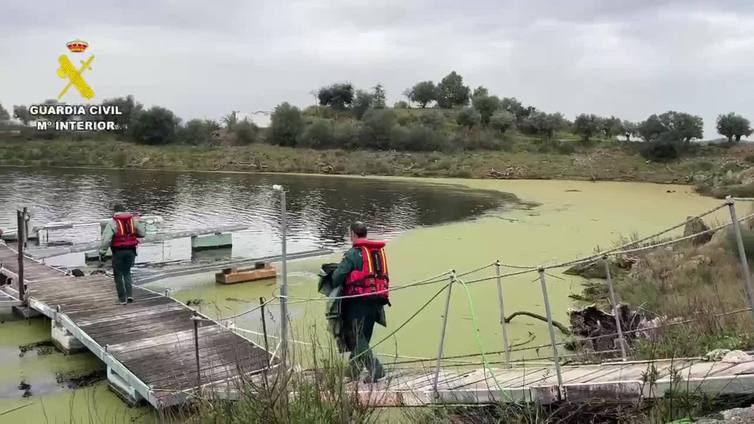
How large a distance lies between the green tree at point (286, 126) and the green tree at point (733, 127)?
3505 cm

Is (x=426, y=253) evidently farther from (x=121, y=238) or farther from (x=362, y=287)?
(x=362, y=287)

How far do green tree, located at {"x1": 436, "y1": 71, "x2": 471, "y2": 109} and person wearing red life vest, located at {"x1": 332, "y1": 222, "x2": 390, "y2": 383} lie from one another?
244 feet

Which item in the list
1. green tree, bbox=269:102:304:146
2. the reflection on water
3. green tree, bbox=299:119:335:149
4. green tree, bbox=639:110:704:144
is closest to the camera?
the reflection on water

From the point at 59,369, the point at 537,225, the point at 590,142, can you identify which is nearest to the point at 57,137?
the point at 590,142

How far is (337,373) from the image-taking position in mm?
3916

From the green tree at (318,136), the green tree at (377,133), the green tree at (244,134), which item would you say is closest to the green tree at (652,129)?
Result: the green tree at (377,133)

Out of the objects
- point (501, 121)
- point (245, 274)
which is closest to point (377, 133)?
point (501, 121)

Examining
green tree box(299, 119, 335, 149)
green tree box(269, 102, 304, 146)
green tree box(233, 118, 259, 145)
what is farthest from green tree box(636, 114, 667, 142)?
green tree box(233, 118, 259, 145)

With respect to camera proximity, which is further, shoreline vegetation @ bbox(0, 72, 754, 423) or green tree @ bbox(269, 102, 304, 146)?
green tree @ bbox(269, 102, 304, 146)

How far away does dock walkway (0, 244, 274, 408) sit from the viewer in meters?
6.37

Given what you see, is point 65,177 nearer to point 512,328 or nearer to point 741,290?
point 512,328

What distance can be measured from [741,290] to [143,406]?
22.6ft

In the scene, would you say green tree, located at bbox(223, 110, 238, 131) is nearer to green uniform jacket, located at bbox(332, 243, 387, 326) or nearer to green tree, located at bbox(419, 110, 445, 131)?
green tree, located at bbox(419, 110, 445, 131)

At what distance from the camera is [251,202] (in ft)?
89.2
